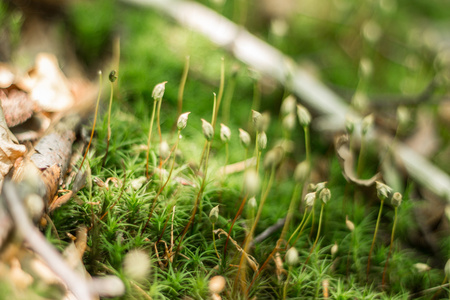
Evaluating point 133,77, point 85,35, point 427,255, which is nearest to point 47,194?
point 133,77

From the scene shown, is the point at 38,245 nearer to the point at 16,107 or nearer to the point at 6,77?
the point at 16,107

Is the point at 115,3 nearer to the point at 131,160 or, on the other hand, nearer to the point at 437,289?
the point at 131,160

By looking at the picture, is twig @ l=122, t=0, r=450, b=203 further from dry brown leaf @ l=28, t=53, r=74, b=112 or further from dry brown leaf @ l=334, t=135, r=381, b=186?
dry brown leaf @ l=28, t=53, r=74, b=112

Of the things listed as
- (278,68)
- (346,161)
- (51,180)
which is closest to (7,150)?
(51,180)

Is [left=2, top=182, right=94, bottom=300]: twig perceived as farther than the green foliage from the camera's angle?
No

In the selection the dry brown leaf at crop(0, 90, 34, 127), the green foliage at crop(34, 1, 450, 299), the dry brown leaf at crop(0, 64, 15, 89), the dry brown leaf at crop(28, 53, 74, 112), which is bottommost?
the green foliage at crop(34, 1, 450, 299)

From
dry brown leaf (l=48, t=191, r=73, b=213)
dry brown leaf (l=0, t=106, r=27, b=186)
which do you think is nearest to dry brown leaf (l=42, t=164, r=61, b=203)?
dry brown leaf (l=48, t=191, r=73, b=213)

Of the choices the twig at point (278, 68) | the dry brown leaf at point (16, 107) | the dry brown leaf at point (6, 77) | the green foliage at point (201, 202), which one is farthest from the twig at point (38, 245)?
the twig at point (278, 68)

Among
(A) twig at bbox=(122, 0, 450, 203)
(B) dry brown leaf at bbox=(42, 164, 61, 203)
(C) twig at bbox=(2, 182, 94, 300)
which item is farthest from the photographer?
(A) twig at bbox=(122, 0, 450, 203)

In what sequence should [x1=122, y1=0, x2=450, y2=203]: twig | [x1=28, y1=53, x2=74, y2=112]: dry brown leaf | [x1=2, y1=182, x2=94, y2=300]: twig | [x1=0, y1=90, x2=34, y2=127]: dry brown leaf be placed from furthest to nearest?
[x1=122, y1=0, x2=450, y2=203]: twig, [x1=28, y1=53, x2=74, y2=112]: dry brown leaf, [x1=0, y1=90, x2=34, y2=127]: dry brown leaf, [x1=2, y1=182, x2=94, y2=300]: twig
